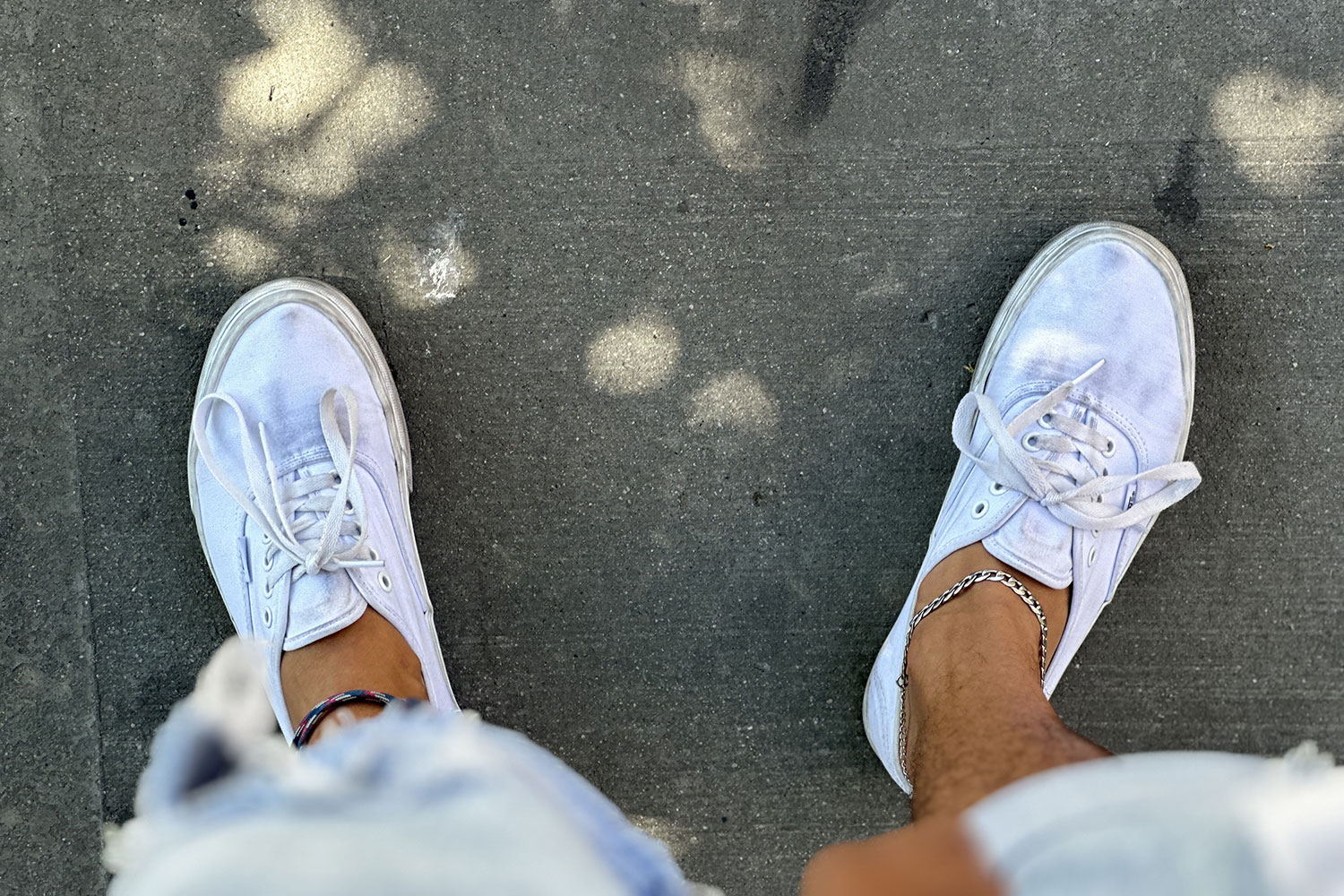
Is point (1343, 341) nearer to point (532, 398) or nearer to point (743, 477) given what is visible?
point (743, 477)

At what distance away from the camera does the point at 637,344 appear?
1.89m

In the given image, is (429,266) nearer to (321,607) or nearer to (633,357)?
(633,357)

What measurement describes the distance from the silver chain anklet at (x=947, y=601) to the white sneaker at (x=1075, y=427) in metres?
0.03

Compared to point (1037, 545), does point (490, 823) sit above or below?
above

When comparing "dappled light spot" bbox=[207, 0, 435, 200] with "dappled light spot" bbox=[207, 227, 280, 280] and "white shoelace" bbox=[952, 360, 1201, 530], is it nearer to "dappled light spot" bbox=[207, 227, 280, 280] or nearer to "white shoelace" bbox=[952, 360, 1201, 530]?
"dappled light spot" bbox=[207, 227, 280, 280]

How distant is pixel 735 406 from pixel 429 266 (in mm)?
708

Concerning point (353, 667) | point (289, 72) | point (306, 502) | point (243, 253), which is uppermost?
point (289, 72)

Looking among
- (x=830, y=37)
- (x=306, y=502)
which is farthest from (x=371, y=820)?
(x=830, y=37)

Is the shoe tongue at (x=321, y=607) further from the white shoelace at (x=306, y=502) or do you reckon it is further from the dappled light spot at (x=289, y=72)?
the dappled light spot at (x=289, y=72)

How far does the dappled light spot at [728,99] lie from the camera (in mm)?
1854

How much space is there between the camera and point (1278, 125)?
1.85 metres

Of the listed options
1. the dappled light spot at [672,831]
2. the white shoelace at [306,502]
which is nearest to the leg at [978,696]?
the dappled light spot at [672,831]

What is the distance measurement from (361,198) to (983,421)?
1.38m

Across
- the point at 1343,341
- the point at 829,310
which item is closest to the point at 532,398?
the point at 829,310
